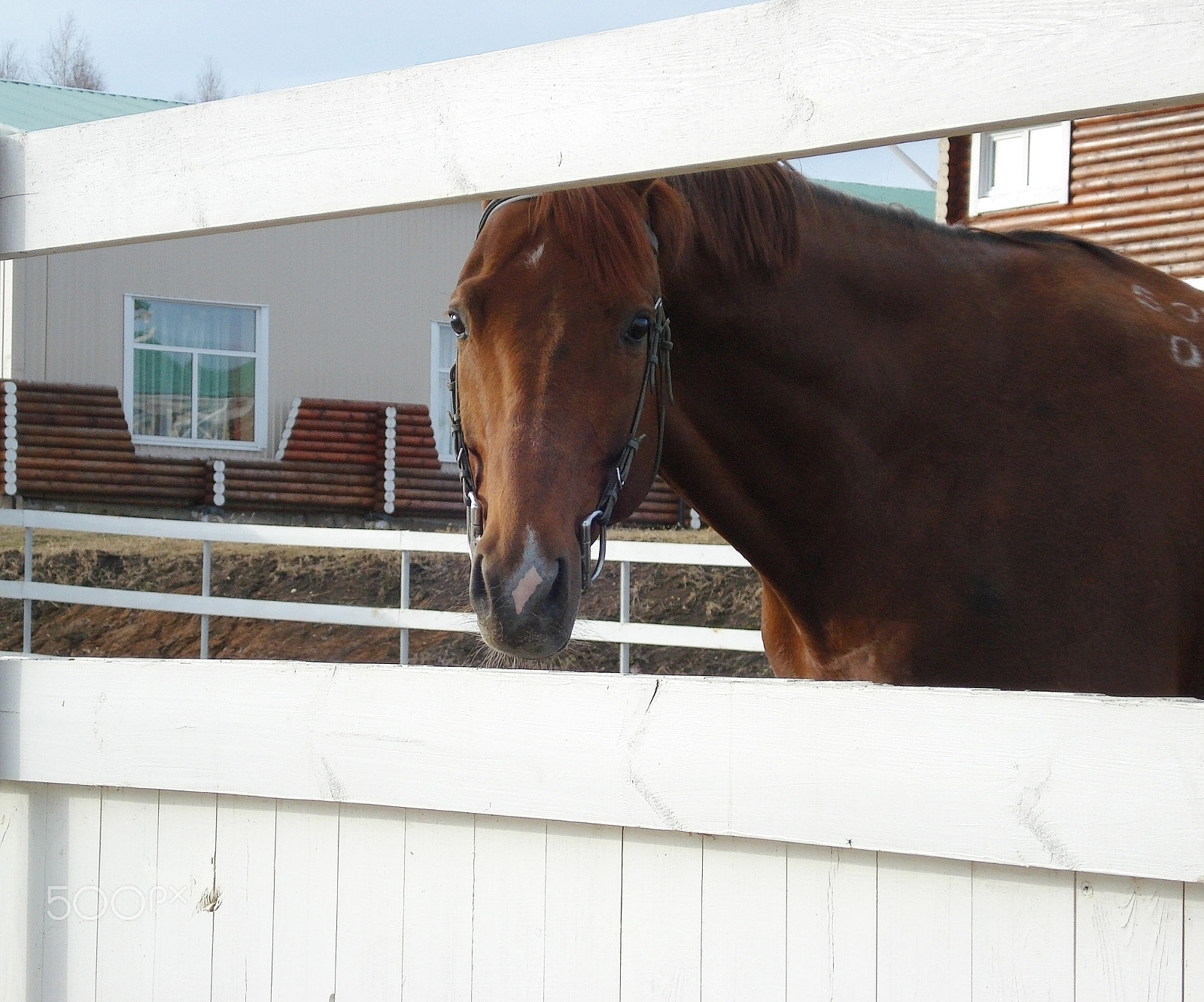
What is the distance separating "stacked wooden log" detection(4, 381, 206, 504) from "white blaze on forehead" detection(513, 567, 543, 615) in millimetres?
13710

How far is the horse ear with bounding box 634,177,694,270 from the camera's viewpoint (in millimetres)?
2576

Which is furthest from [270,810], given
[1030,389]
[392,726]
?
[1030,389]

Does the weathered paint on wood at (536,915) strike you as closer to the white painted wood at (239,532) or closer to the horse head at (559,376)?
the horse head at (559,376)

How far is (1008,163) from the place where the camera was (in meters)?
14.2

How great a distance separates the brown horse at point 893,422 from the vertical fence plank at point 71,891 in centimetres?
88

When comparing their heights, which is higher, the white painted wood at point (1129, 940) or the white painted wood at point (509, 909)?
the white painted wood at point (1129, 940)

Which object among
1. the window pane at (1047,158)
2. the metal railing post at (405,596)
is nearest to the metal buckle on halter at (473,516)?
the metal railing post at (405,596)

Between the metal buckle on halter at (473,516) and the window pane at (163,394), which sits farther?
the window pane at (163,394)

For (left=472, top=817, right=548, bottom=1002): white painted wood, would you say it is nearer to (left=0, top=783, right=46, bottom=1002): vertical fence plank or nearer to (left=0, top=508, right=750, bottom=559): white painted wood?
(left=0, top=783, right=46, bottom=1002): vertical fence plank

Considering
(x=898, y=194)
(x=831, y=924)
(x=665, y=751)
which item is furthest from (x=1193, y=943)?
(x=898, y=194)

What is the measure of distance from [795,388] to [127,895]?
1564 mm

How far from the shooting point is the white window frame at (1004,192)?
13750 mm

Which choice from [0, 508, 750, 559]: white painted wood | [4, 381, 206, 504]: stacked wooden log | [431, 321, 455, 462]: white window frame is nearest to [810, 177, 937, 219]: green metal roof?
[431, 321, 455, 462]: white window frame

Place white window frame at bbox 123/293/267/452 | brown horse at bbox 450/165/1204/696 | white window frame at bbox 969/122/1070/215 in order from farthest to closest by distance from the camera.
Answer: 1. white window frame at bbox 123/293/267/452
2. white window frame at bbox 969/122/1070/215
3. brown horse at bbox 450/165/1204/696
